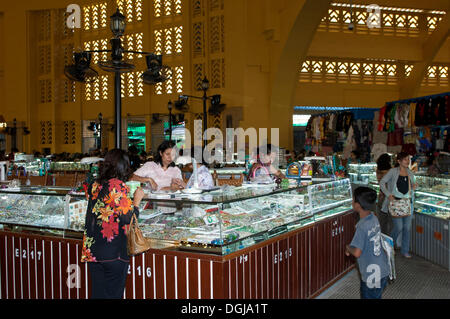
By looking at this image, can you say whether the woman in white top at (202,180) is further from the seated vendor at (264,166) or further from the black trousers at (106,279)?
the black trousers at (106,279)

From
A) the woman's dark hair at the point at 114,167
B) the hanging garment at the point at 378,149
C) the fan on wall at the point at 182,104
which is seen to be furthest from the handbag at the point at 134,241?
the fan on wall at the point at 182,104

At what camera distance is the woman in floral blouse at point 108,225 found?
111 inches

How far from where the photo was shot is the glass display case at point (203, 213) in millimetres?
3199

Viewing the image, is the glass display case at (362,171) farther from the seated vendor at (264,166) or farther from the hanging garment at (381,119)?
the seated vendor at (264,166)

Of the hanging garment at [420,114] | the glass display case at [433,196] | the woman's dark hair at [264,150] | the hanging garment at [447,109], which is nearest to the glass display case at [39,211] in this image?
the woman's dark hair at [264,150]

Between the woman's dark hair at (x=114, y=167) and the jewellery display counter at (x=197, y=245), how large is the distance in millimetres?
523

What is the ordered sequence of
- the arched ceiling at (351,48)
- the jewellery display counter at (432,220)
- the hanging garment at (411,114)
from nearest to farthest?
1. the jewellery display counter at (432,220)
2. the hanging garment at (411,114)
3. the arched ceiling at (351,48)

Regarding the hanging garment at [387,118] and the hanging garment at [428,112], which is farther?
the hanging garment at [387,118]

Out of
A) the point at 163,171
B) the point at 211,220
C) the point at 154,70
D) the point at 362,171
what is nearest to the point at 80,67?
the point at 154,70

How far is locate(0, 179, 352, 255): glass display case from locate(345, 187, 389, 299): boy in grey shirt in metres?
0.73

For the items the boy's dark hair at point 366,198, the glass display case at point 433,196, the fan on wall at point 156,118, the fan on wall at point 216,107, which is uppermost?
the fan on wall at point 216,107

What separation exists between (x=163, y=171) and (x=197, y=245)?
5.58 ft

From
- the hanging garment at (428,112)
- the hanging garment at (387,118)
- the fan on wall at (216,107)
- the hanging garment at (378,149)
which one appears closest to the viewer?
the hanging garment at (428,112)

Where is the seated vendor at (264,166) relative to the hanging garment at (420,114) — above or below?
below
